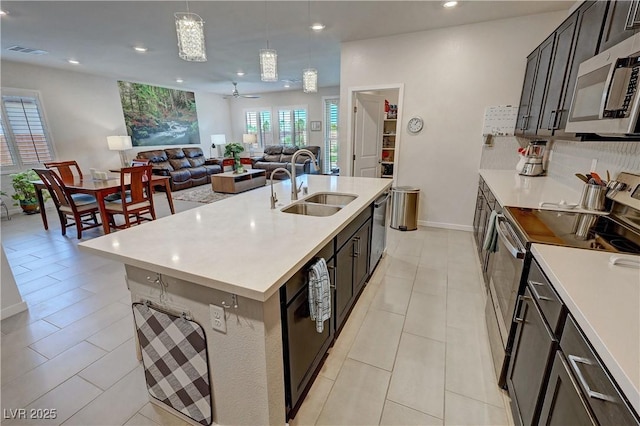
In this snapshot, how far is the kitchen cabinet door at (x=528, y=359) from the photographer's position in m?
1.07

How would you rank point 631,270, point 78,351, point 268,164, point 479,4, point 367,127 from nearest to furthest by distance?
1. point 631,270
2. point 78,351
3. point 479,4
4. point 367,127
5. point 268,164

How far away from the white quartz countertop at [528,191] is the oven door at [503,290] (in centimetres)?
24

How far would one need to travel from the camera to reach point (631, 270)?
1.06 meters

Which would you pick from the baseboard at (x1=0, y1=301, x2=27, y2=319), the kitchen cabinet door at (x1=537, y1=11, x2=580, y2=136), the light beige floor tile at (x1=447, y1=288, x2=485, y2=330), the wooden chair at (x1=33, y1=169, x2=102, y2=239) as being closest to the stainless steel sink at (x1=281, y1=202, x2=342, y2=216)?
the light beige floor tile at (x1=447, y1=288, x2=485, y2=330)

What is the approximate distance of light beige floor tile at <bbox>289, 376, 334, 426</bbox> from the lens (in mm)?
1442

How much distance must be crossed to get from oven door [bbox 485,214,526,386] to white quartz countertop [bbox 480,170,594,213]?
24cm

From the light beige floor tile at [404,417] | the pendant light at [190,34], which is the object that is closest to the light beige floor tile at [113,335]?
the light beige floor tile at [404,417]

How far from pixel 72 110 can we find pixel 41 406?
6.64 meters

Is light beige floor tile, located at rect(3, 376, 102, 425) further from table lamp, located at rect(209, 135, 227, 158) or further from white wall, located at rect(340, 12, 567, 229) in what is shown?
table lamp, located at rect(209, 135, 227, 158)

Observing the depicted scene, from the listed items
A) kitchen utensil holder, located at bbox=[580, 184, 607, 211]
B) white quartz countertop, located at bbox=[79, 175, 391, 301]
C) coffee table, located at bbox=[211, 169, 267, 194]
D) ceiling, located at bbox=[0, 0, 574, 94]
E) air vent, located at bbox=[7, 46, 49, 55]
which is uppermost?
ceiling, located at bbox=[0, 0, 574, 94]

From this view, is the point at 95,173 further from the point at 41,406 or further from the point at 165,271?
the point at 165,271

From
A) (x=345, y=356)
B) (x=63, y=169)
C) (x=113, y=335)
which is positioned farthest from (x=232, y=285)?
(x=63, y=169)

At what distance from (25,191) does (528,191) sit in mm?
7624

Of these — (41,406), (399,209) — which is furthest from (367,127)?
(41,406)
